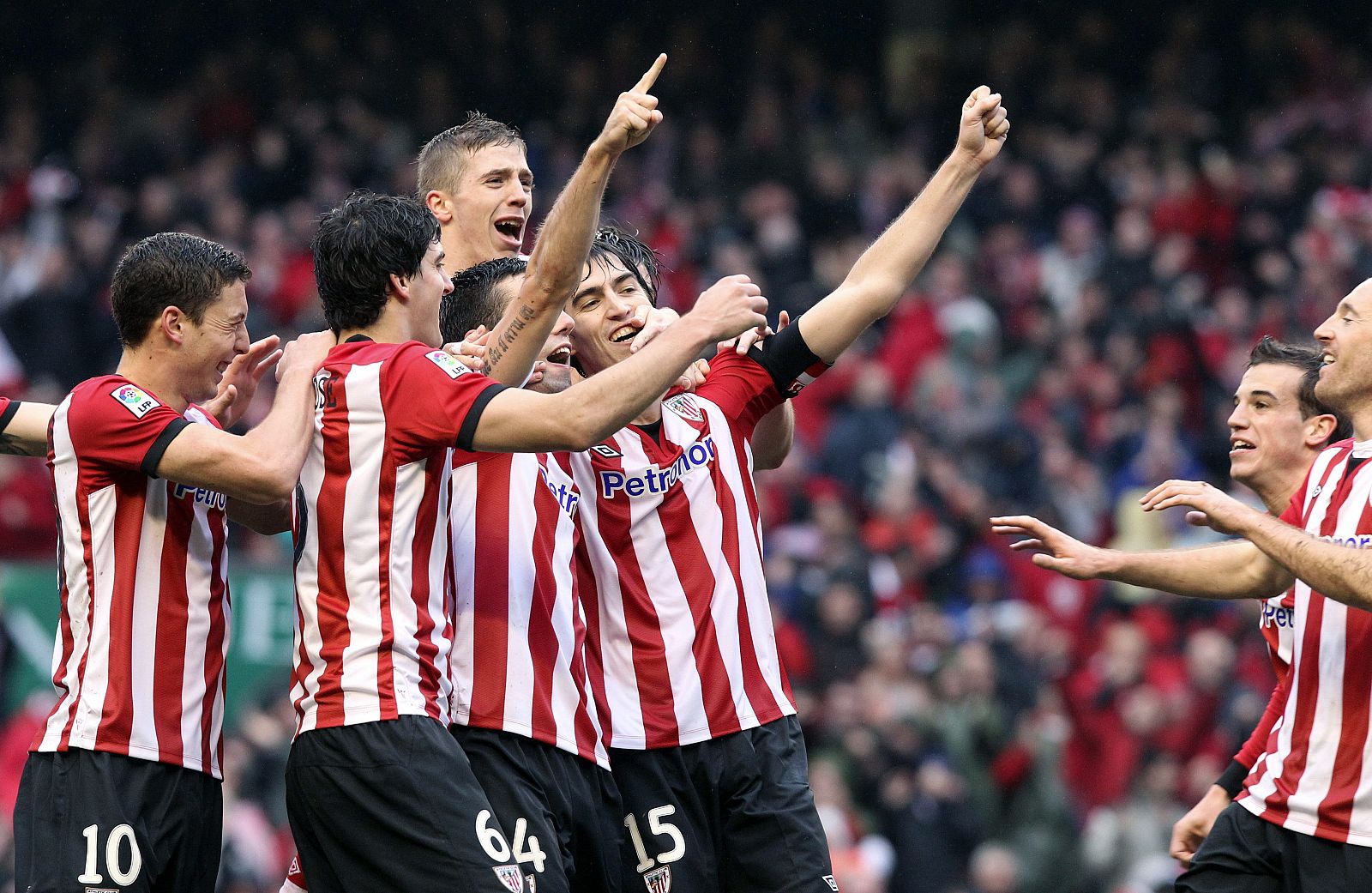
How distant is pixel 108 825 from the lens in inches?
174

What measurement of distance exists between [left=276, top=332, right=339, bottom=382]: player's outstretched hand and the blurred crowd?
6422 millimetres

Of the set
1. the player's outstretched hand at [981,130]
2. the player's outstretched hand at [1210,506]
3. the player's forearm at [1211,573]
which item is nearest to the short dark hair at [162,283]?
the player's outstretched hand at [981,130]

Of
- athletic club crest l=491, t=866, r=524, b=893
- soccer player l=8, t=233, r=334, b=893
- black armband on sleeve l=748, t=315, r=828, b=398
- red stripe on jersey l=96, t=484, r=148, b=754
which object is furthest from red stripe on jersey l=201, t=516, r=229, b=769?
black armband on sleeve l=748, t=315, r=828, b=398

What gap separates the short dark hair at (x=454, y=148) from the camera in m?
6.45

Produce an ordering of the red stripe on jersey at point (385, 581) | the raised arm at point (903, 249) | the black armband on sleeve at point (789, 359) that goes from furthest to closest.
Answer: the black armband on sleeve at point (789, 359) → the raised arm at point (903, 249) → the red stripe on jersey at point (385, 581)

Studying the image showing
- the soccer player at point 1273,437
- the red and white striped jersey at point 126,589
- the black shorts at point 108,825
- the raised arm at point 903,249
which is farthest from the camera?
the soccer player at point 1273,437

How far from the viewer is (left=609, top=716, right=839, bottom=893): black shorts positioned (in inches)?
196

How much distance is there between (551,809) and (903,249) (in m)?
1.98

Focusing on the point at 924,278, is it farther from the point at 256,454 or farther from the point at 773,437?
the point at 256,454

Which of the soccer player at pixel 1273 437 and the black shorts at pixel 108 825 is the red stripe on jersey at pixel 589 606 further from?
the soccer player at pixel 1273 437

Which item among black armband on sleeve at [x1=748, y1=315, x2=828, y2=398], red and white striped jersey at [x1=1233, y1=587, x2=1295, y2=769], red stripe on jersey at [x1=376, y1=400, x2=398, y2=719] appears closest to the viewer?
red stripe on jersey at [x1=376, y1=400, x2=398, y2=719]

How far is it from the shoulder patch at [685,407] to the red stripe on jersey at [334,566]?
4.32 feet

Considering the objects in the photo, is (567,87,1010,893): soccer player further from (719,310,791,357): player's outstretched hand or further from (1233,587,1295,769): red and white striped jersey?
(1233,587,1295,769): red and white striped jersey

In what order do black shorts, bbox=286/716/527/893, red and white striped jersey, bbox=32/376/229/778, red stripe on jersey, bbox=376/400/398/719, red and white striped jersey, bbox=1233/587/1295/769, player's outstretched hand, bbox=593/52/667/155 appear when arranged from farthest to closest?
red and white striped jersey, bbox=1233/587/1295/769, player's outstretched hand, bbox=593/52/667/155, red and white striped jersey, bbox=32/376/229/778, red stripe on jersey, bbox=376/400/398/719, black shorts, bbox=286/716/527/893
